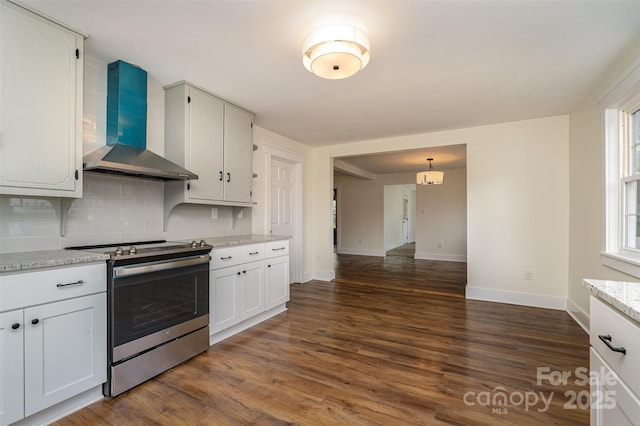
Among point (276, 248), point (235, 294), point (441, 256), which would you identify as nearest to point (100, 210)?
point (235, 294)

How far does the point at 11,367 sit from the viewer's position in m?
1.50

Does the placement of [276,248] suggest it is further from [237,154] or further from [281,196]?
[281,196]

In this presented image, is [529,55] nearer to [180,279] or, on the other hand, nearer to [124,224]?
[180,279]

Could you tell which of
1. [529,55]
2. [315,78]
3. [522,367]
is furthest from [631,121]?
[315,78]

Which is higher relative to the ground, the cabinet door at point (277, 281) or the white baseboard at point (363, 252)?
the cabinet door at point (277, 281)

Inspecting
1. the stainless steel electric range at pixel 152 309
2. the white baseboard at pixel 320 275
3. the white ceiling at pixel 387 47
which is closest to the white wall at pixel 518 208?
the white ceiling at pixel 387 47

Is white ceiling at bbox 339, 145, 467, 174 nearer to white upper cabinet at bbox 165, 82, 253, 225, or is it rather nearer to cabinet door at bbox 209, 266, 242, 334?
white upper cabinet at bbox 165, 82, 253, 225

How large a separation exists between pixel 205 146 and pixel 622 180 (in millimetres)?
3724

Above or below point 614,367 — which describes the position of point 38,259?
above

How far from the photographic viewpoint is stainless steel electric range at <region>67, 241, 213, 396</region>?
74.8 inches

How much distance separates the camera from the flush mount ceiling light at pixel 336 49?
187cm

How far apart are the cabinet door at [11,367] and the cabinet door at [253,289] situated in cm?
164

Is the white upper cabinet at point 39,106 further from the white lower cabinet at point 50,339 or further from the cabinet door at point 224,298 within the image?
the cabinet door at point 224,298

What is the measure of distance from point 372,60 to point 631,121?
7.29 ft
